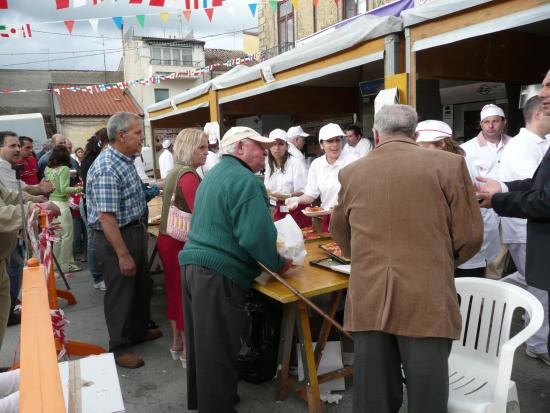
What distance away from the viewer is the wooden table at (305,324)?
2492 millimetres

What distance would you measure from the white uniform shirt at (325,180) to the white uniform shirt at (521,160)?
5.62 feet

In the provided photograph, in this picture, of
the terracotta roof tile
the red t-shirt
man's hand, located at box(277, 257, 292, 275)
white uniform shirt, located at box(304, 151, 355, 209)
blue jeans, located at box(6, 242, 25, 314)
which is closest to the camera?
man's hand, located at box(277, 257, 292, 275)

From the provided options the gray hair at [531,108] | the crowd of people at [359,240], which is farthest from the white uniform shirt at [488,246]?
the gray hair at [531,108]

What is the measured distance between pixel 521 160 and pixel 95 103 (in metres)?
30.2

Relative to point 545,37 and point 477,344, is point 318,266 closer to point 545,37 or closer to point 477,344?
point 477,344

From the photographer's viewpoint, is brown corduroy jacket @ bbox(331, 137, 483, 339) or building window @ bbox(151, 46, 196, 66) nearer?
brown corduroy jacket @ bbox(331, 137, 483, 339)

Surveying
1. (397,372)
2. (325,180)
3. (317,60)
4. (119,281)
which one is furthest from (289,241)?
(317,60)

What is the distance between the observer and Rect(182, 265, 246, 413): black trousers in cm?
241

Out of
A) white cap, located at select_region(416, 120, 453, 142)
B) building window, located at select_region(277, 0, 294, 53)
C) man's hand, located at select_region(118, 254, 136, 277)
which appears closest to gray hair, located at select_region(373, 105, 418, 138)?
white cap, located at select_region(416, 120, 453, 142)

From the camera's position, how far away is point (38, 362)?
3.59 feet

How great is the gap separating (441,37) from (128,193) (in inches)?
109

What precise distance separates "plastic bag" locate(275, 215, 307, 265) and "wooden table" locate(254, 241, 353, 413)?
0.51 ft

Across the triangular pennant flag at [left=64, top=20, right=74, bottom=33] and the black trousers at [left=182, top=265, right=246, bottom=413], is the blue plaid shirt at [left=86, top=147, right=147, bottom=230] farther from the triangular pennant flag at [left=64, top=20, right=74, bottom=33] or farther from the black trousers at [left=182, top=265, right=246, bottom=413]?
the triangular pennant flag at [left=64, top=20, right=74, bottom=33]

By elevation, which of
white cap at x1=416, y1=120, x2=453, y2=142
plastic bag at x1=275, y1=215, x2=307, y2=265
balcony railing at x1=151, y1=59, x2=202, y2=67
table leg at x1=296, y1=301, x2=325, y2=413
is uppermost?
balcony railing at x1=151, y1=59, x2=202, y2=67
